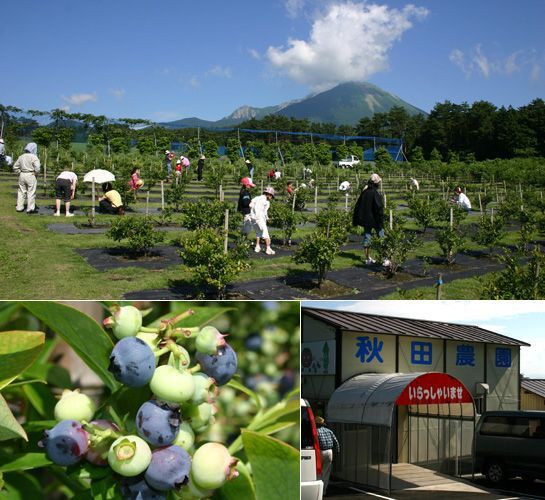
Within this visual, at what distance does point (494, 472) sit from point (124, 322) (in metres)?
7.95

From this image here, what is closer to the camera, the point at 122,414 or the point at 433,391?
the point at 122,414

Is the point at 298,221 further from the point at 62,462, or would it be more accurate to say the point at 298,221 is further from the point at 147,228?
the point at 62,462

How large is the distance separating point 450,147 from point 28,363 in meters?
52.4

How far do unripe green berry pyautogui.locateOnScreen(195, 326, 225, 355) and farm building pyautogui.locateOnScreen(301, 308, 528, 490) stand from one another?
10.7ft

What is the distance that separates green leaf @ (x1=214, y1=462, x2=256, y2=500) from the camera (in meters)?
0.94

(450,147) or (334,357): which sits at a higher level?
(450,147)

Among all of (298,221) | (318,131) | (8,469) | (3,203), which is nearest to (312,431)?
(8,469)

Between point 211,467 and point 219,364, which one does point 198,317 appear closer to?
point 219,364

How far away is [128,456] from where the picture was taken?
0.81 m

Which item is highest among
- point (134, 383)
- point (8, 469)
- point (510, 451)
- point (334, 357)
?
point (134, 383)

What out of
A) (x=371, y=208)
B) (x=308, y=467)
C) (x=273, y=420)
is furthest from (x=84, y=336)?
(x=371, y=208)

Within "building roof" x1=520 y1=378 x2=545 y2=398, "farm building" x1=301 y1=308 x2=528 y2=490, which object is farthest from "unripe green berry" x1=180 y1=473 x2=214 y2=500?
"building roof" x1=520 y1=378 x2=545 y2=398

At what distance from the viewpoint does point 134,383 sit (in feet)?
2.72

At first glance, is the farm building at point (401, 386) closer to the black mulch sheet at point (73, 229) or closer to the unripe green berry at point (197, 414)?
the unripe green berry at point (197, 414)
